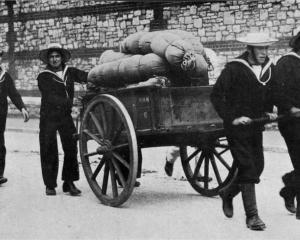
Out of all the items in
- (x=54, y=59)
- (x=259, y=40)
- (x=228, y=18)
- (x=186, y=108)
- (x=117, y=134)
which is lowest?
(x=117, y=134)

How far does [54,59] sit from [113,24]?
424 inches

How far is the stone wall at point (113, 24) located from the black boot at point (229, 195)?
30.7 feet

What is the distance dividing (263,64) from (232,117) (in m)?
0.54

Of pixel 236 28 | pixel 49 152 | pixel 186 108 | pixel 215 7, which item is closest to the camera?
pixel 186 108

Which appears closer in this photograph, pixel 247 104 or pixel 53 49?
pixel 247 104

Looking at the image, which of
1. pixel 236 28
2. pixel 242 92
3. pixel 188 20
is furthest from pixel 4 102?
pixel 188 20

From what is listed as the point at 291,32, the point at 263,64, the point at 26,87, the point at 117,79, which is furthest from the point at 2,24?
the point at 263,64

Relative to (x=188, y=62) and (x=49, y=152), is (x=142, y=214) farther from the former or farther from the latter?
(x=49, y=152)

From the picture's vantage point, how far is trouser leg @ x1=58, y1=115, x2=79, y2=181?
7.30 m

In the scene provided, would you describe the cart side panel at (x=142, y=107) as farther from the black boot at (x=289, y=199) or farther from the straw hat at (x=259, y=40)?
A: the black boot at (x=289, y=199)

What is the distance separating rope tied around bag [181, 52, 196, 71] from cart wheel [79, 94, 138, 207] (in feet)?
2.41

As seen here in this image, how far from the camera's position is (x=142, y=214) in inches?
238

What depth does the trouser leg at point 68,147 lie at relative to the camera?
24.0ft

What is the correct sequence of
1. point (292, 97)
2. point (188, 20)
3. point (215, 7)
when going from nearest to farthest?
point (292, 97) → point (215, 7) → point (188, 20)
